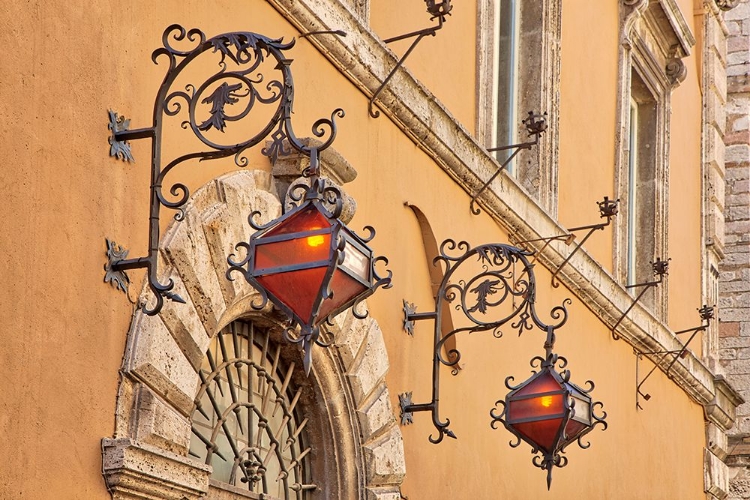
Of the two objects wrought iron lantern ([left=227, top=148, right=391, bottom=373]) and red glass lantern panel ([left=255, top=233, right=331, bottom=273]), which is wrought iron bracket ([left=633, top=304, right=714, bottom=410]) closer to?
wrought iron lantern ([left=227, top=148, right=391, bottom=373])

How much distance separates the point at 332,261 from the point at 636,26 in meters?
7.58

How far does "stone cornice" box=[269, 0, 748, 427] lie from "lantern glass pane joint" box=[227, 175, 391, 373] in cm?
162

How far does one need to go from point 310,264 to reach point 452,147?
3.21 m

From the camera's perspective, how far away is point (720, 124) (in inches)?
563

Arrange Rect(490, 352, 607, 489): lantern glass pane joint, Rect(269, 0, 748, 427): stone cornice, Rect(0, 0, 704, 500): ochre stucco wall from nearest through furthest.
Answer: Rect(0, 0, 704, 500): ochre stucco wall, Rect(269, 0, 748, 427): stone cornice, Rect(490, 352, 607, 489): lantern glass pane joint

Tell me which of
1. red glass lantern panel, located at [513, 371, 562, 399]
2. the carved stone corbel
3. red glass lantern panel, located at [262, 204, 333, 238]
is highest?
the carved stone corbel

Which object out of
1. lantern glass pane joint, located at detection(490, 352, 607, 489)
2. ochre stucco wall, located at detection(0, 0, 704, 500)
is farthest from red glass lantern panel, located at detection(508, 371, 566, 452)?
ochre stucco wall, located at detection(0, 0, 704, 500)

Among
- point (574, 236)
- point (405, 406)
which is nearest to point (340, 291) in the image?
point (405, 406)

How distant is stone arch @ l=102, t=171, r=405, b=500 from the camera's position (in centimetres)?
470

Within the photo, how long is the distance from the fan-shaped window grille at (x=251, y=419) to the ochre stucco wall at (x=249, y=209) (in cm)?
67

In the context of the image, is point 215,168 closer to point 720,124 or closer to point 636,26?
point 636,26

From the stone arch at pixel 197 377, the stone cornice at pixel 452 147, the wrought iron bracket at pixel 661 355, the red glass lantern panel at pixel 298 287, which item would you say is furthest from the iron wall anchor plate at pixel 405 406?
the wrought iron bracket at pixel 661 355

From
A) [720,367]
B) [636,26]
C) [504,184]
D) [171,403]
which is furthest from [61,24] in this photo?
[720,367]

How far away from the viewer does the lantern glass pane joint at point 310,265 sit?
14.6 feet
